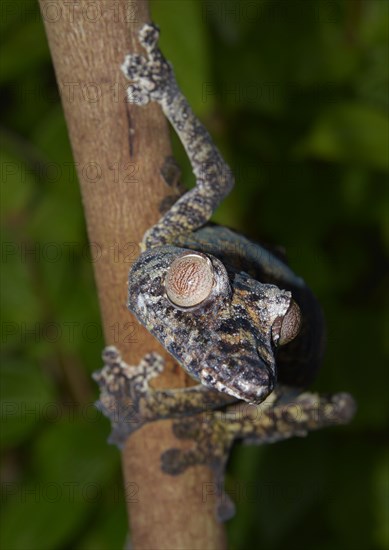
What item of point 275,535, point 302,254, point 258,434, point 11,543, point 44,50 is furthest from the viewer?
point 302,254

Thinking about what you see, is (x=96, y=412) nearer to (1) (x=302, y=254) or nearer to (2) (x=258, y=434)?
(2) (x=258, y=434)

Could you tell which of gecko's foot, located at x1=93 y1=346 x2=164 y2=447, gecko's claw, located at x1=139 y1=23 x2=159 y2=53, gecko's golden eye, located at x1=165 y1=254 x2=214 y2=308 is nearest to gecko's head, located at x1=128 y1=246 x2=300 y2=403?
gecko's golden eye, located at x1=165 y1=254 x2=214 y2=308

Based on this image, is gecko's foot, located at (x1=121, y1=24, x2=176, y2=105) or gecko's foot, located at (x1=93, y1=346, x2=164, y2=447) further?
gecko's foot, located at (x1=93, y1=346, x2=164, y2=447)

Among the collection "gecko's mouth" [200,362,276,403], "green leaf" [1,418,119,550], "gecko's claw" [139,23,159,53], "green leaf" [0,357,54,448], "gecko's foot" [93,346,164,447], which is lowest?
"green leaf" [1,418,119,550]

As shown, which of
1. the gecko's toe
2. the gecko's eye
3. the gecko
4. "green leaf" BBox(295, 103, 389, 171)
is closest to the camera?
the gecko

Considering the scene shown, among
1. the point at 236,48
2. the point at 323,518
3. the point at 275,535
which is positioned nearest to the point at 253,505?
the point at 275,535

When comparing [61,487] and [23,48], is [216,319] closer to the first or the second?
[61,487]

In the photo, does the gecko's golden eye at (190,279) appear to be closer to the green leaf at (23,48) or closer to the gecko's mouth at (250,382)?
the gecko's mouth at (250,382)

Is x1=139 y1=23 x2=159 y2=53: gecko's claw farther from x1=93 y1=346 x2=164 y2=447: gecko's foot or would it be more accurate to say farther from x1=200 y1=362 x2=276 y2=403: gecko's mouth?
x1=200 y1=362 x2=276 y2=403: gecko's mouth
